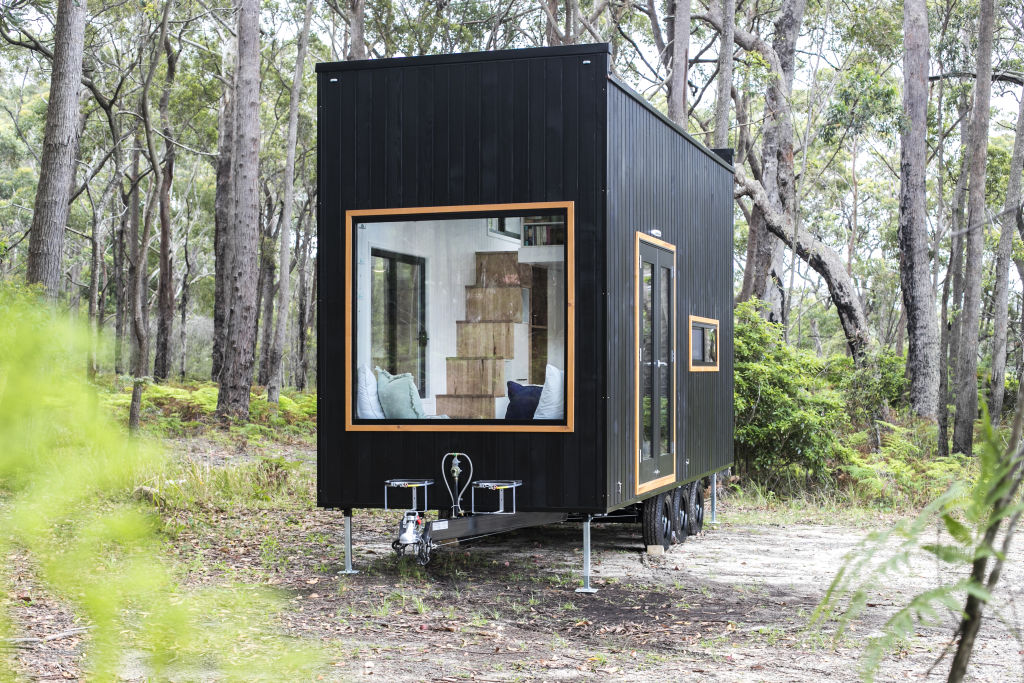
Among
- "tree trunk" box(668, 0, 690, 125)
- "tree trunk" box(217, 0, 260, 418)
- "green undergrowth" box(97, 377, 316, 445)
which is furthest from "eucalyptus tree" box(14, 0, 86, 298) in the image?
"tree trunk" box(668, 0, 690, 125)

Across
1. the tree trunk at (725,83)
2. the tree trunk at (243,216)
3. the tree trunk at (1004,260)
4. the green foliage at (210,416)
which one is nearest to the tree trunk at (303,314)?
the green foliage at (210,416)

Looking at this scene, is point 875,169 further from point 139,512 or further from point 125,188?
point 139,512

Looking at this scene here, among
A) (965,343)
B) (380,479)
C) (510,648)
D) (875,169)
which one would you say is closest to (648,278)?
(380,479)

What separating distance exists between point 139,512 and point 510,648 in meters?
5.14

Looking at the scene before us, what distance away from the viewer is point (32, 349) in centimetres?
107

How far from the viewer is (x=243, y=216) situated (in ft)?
59.2

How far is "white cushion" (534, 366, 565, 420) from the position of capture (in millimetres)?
7719

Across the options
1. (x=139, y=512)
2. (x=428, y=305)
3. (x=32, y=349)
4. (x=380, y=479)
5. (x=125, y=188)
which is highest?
(x=125, y=188)

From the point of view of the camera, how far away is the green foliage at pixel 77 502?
42.3 inches

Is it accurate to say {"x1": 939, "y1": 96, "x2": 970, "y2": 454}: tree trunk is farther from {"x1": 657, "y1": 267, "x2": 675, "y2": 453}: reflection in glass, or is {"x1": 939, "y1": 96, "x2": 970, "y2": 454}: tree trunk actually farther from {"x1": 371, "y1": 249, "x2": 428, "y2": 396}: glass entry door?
{"x1": 371, "y1": 249, "x2": 428, "y2": 396}: glass entry door

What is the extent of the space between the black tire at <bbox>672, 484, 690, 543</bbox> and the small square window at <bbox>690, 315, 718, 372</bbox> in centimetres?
111

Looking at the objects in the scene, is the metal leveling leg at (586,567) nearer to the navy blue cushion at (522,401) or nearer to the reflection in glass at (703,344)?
the navy blue cushion at (522,401)

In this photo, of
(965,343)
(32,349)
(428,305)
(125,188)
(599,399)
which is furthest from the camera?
(125,188)

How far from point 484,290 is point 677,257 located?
2.01 metres
